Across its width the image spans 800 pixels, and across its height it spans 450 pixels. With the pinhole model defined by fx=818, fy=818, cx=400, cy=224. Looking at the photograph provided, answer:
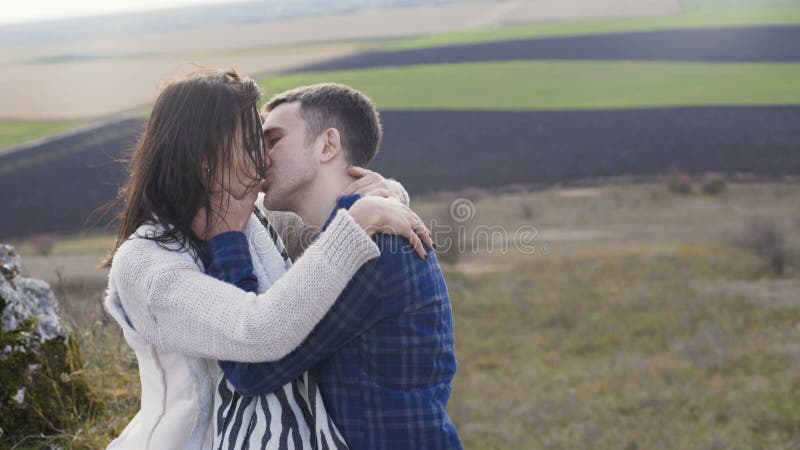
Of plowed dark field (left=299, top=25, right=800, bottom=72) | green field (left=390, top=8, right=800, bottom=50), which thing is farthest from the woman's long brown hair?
green field (left=390, top=8, right=800, bottom=50)

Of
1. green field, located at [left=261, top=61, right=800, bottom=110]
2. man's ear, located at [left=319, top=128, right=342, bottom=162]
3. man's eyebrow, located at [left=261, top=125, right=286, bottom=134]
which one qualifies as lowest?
man's ear, located at [left=319, top=128, right=342, bottom=162]

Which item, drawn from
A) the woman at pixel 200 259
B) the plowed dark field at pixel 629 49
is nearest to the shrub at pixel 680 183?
the plowed dark field at pixel 629 49

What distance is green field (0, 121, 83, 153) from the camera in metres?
45.6

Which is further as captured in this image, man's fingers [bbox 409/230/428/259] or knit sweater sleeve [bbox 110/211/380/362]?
man's fingers [bbox 409/230/428/259]

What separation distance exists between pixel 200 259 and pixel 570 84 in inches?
2112

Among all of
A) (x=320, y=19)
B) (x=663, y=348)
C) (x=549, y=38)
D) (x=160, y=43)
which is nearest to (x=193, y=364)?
(x=663, y=348)

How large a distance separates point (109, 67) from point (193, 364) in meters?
64.7

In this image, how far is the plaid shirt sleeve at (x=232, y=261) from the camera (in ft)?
8.65

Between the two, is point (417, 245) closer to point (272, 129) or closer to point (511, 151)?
point (272, 129)

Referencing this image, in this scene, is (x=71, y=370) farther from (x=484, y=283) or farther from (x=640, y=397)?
(x=484, y=283)

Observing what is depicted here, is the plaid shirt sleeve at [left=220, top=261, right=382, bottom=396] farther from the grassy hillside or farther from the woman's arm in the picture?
the grassy hillside

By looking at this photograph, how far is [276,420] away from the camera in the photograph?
2.61 metres

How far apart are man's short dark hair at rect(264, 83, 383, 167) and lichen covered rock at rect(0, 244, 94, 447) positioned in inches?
74.7

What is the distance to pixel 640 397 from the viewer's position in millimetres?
14695
